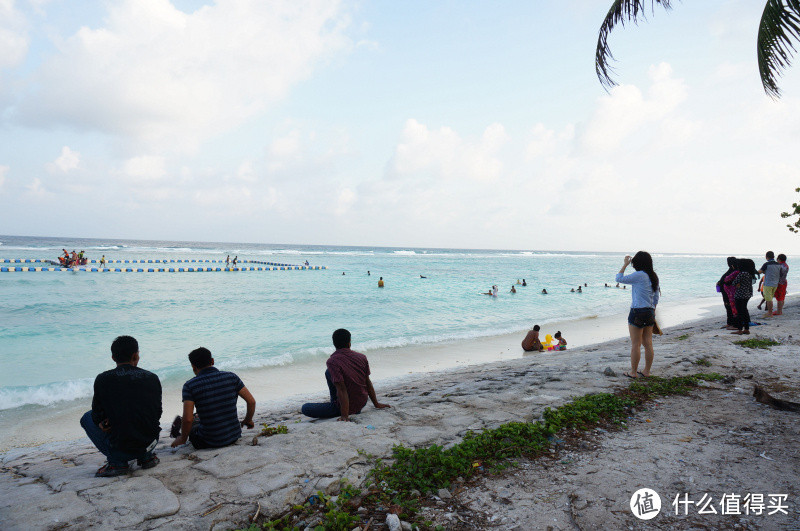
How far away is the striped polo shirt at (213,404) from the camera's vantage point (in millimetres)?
4230

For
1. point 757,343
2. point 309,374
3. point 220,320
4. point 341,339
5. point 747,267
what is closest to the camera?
point 341,339

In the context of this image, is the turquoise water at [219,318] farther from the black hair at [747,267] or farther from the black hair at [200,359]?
the black hair at [747,267]

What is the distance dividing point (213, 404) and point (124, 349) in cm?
100

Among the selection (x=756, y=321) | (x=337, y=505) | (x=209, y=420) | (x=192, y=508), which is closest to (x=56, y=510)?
(x=192, y=508)

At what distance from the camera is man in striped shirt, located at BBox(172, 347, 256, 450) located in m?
4.23

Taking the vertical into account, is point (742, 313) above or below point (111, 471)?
above

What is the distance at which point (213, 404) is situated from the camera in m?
4.27

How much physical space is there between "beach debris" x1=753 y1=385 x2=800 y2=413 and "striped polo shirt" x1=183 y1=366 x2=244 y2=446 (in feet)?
20.4

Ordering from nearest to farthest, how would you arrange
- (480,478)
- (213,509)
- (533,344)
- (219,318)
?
(213,509), (480,478), (533,344), (219,318)

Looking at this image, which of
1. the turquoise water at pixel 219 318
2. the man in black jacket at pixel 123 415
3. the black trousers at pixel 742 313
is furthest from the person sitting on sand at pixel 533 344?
the man in black jacket at pixel 123 415

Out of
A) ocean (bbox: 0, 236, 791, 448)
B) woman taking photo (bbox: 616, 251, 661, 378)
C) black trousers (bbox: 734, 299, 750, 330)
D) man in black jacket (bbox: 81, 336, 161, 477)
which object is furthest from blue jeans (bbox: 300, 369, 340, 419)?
black trousers (bbox: 734, 299, 750, 330)

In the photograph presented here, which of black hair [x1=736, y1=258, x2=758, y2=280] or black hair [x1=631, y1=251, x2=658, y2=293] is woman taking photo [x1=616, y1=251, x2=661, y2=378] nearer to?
black hair [x1=631, y1=251, x2=658, y2=293]

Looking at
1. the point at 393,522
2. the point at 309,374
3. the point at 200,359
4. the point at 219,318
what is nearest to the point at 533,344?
the point at 309,374

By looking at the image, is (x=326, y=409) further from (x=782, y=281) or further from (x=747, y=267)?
(x=782, y=281)
